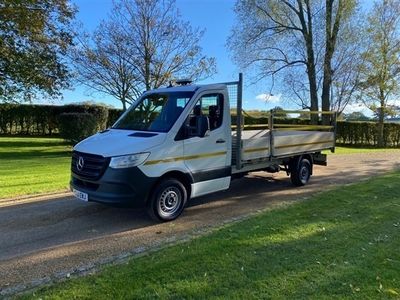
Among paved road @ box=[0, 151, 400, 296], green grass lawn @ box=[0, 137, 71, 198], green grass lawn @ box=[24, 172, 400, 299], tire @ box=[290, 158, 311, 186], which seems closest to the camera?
green grass lawn @ box=[24, 172, 400, 299]

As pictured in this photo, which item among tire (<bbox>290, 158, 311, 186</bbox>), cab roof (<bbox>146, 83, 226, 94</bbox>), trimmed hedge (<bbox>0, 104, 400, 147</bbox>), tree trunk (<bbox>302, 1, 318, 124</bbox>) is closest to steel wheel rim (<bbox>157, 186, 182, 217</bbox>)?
cab roof (<bbox>146, 83, 226, 94</bbox>)

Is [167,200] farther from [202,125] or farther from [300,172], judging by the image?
[300,172]

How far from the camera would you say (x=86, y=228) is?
661cm

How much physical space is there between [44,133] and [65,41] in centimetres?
1083

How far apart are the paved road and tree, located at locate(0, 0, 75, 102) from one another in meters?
13.6

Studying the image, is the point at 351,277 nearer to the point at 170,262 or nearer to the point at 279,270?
the point at 279,270

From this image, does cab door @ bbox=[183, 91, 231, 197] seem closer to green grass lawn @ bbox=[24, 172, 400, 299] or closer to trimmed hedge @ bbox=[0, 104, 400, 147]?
green grass lawn @ bbox=[24, 172, 400, 299]

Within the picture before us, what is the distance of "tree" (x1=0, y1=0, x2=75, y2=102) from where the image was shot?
19203mm

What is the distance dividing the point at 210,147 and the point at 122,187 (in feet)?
6.32

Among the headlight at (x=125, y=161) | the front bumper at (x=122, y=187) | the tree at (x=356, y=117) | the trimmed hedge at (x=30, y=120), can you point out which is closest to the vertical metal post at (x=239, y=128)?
the front bumper at (x=122, y=187)

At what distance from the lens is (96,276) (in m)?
4.47

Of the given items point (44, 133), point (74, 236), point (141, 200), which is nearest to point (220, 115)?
point (141, 200)

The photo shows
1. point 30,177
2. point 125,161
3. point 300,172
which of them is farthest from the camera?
point 30,177

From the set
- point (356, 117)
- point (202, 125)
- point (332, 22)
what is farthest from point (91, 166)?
point (356, 117)
